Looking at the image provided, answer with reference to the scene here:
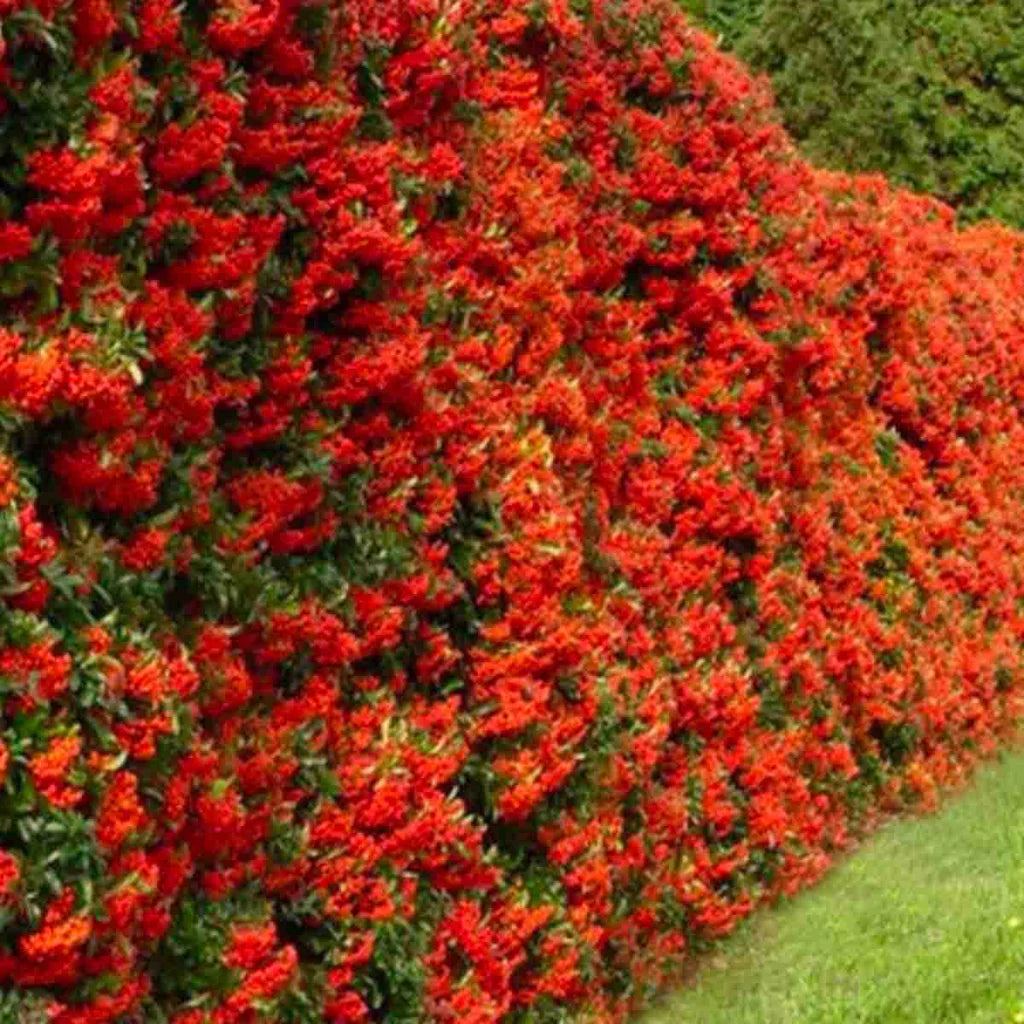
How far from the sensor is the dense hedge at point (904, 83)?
1538 cm

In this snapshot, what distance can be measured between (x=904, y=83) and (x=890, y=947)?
9.99m

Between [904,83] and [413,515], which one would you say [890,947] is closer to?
[413,515]

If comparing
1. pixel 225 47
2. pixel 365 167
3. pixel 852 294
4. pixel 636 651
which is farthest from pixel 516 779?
pixel 852 294

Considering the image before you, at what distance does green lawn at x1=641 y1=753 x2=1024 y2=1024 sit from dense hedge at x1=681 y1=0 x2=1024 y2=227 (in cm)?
713

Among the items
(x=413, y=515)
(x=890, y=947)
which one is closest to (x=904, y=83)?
(x=890, y=947)

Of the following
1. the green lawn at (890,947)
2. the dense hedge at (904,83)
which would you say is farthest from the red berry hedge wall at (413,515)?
the dense hedge at (904,83)

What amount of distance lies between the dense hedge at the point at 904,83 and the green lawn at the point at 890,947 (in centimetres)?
713

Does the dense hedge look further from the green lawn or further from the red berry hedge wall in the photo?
the green lawn

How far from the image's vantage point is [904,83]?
16.3m

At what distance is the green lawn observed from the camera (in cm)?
666

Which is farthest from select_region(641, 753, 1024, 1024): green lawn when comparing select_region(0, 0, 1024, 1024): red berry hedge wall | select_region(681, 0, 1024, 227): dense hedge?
A: select_region(681, 0, 1024, 227): dense hedge

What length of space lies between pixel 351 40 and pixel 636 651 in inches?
96.3

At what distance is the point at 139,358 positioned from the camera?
4.27 metres

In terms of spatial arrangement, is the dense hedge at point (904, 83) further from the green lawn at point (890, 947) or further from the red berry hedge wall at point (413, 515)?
the green lawn at point (890, 947)
